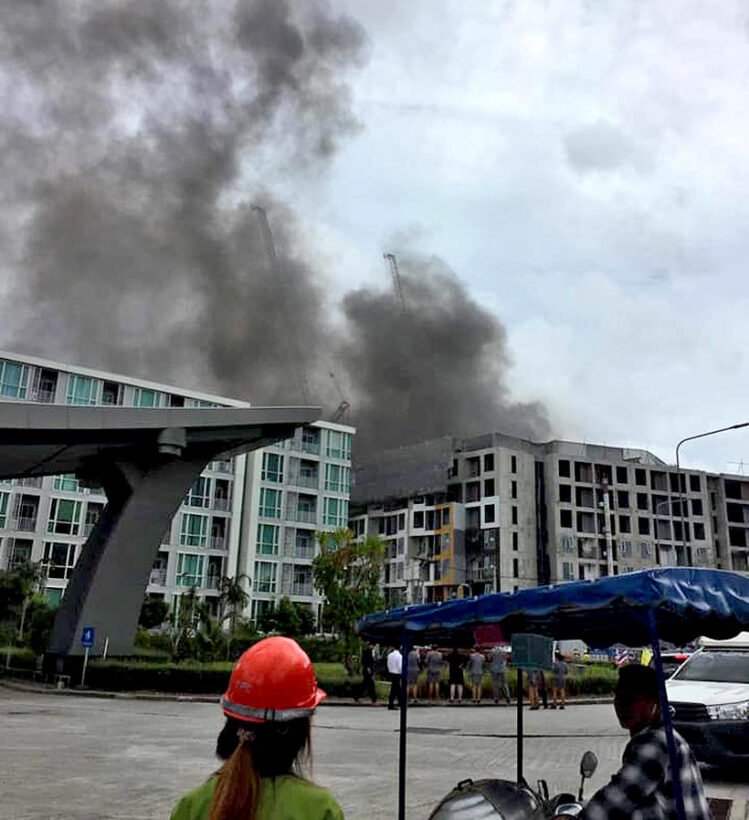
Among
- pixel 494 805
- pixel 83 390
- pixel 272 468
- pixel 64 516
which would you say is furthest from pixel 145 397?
pixel 494 805

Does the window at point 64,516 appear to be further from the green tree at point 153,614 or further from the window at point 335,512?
the window at point 335,512

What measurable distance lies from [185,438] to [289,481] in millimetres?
44911

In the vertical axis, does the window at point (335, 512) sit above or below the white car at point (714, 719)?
above

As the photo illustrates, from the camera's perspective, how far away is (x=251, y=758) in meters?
1.97

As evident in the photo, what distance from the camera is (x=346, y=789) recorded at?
31.5 ft

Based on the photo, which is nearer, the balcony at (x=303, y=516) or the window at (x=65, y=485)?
the window at (x=65, y=485)

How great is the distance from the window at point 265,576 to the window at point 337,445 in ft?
38.1

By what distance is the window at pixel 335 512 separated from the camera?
2798 inches

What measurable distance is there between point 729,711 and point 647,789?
7456mm

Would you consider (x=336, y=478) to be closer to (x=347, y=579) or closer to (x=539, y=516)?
(x=539, y=516)

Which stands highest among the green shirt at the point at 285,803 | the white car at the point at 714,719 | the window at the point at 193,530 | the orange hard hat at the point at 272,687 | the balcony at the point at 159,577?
the window at the point at 193,530

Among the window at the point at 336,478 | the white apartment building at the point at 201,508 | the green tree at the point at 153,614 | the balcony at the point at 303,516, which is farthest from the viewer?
the window at the point at 336,478

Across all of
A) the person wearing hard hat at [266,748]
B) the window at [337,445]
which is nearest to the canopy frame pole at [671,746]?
the person wearing hard hat at [266,748]

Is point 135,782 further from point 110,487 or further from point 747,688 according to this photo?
point 110,487
